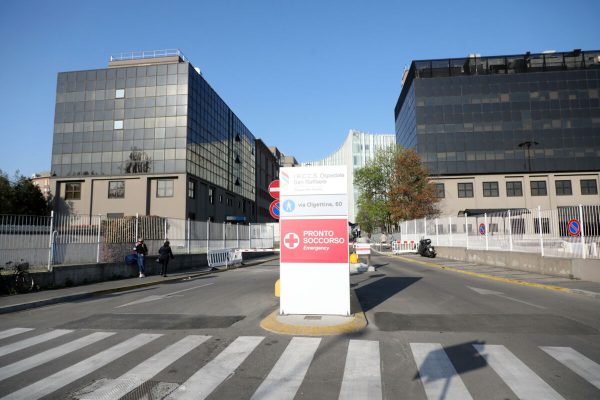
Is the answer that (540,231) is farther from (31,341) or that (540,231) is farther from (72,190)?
(72,190)

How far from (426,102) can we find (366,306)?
5835cm

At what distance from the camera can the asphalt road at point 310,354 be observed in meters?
4.23

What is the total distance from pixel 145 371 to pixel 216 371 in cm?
90

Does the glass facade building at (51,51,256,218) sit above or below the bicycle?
above

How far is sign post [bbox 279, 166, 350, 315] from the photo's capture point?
7.83m

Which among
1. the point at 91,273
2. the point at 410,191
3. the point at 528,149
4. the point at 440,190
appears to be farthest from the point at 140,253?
the point at 528,149

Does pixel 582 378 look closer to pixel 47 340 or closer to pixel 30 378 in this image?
pixel 30 378

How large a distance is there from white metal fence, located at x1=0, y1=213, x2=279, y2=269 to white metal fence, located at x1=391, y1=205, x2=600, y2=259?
17.2m

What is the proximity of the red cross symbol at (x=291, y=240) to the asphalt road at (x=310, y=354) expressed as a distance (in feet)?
5.37

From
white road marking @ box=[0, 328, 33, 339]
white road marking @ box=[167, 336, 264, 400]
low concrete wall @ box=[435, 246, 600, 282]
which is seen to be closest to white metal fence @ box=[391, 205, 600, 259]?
low concrete wall @ box=[435, 246, 600, 282]

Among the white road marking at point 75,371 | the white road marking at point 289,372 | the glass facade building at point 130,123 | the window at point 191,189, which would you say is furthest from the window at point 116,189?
the white road marking at point 289,372

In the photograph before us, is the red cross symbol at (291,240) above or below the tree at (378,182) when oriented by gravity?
below

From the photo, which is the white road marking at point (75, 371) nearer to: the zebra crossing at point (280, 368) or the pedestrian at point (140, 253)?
the zebra crossing at point (280, 368)

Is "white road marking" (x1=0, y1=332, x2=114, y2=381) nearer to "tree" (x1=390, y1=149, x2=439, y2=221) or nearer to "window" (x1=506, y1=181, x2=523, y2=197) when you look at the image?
"tree" (x1=390, y1=149, x2=439, y2=221)
